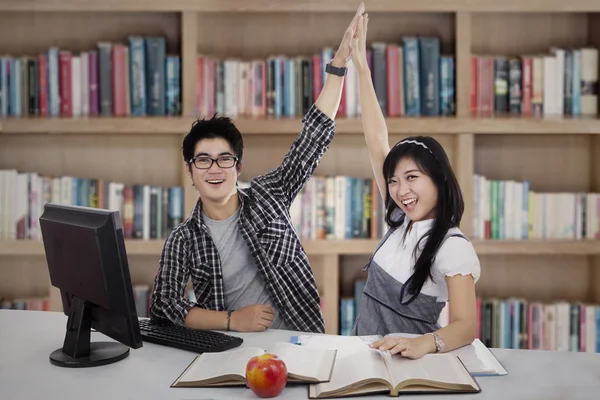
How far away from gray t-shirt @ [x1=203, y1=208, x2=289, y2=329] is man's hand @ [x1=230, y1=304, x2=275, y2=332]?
11.9 inches

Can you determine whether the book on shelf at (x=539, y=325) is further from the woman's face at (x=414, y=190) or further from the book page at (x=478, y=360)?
the book page at (x=478, y=360)

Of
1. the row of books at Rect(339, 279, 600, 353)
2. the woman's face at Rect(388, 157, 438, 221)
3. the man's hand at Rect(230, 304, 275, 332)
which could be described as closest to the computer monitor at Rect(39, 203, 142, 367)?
the man's hand at Rect(230, 304, 275, 332)

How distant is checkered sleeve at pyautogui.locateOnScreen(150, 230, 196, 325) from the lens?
2.12 metres

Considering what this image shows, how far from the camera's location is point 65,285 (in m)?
1.87

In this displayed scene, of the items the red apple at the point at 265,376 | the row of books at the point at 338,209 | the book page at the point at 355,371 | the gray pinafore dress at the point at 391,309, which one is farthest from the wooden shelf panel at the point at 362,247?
the red apple at the point at 265,376

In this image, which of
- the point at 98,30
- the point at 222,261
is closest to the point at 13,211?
the point at 98,30

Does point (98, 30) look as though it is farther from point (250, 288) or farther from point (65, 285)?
point (65, 285)

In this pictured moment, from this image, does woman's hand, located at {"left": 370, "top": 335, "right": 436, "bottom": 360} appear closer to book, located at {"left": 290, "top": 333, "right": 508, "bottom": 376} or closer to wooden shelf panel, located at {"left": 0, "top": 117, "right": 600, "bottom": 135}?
book, located at {"left": 290, "top": 333, "right": 508, "bottom": 376}

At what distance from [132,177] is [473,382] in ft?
7.20

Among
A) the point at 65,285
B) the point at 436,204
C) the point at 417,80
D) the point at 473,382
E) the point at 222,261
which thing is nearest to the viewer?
the point at 473,382

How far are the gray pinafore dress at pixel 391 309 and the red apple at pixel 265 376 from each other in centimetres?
64

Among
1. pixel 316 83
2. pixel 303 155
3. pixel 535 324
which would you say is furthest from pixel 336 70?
pixel 535 324

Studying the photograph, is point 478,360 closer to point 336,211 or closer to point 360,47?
point 360,47

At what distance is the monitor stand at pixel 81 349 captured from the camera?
5.79 ft
